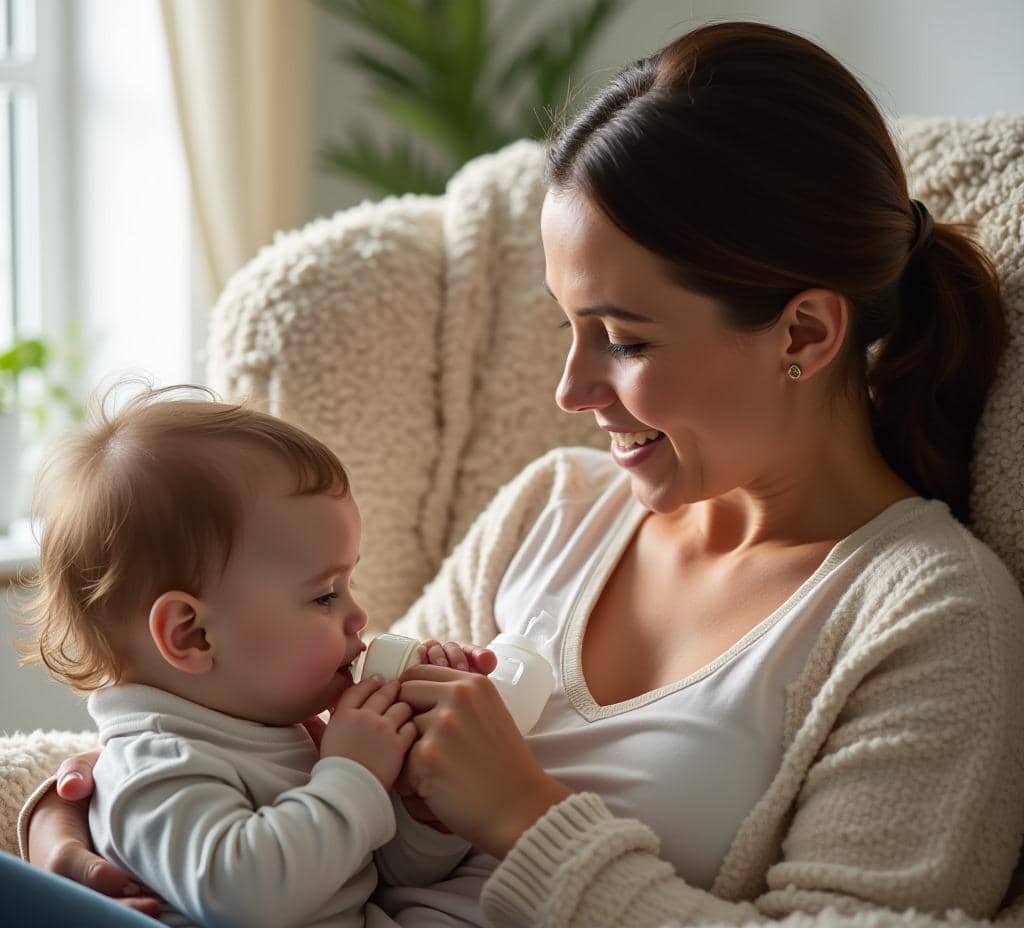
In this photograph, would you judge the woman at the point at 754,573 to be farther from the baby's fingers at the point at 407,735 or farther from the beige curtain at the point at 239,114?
the beige curtain at the point at 239,114

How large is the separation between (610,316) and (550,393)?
19.7 inches

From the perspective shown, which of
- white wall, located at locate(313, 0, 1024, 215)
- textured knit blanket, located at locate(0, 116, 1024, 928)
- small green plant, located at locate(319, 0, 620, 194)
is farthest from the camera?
small green plant, located at locate(319, 0, 620, 194)

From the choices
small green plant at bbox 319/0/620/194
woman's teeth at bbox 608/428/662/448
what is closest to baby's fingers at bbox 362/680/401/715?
woman's teeth at bbox 608/428/662/448

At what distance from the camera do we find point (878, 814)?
1.03 metres

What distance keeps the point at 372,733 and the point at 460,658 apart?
0.51 ft

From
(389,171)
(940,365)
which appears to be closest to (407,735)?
(940,365)

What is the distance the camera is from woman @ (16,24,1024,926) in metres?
1.04

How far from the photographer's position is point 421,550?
5.76ft

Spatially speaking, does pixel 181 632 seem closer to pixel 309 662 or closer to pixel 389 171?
pixel 309 662

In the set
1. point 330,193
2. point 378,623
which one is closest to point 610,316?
point 378,623

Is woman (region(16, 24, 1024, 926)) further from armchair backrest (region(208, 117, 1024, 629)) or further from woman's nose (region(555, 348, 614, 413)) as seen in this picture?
armchair backrest (region(208, 117, 1024, 629))

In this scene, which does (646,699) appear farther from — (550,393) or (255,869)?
(550,393)

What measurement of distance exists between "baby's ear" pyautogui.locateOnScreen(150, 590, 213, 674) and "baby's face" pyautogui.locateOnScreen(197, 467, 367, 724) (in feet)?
0.04

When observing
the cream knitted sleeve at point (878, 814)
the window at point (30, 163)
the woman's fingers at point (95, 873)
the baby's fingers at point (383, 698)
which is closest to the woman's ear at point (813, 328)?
the cream knitted sleeve at point (878, 814)
